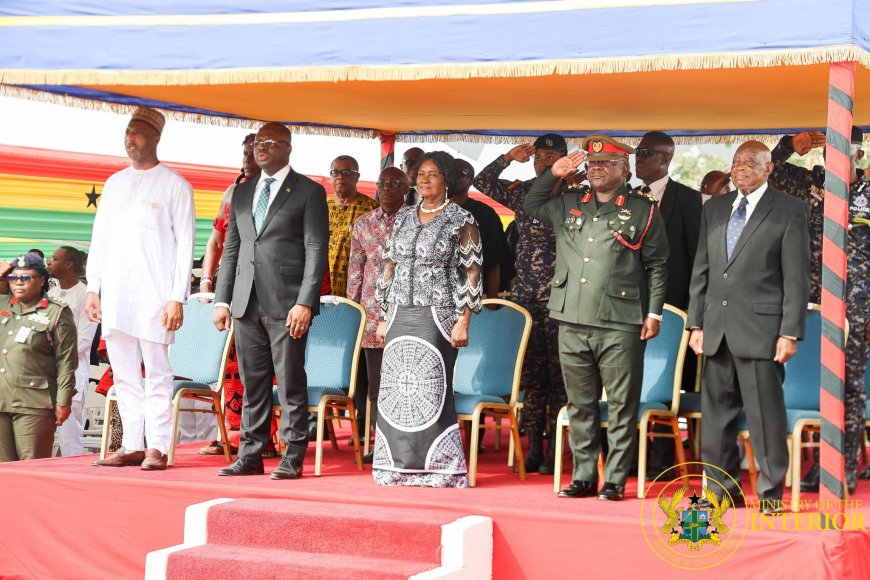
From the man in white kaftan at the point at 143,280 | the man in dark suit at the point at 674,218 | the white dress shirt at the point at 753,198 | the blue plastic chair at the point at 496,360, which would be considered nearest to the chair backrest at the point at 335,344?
the blue plastic chair at the point at 496,360

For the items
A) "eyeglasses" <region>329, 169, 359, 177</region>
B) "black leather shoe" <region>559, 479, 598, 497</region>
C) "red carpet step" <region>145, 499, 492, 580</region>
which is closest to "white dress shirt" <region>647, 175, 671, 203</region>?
"black leather shoe" <region>559, 479, 598, 497</region>

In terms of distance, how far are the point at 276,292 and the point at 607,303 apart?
1927 millimetres

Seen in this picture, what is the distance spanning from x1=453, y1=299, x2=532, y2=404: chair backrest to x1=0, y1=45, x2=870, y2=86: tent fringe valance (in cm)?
158

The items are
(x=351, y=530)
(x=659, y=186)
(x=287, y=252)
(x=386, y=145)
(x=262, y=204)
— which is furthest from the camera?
(x=386, y=145)

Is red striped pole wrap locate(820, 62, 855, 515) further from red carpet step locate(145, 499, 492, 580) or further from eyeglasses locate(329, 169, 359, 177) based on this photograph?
eyeglasses locate(329, 169, 359, 177)

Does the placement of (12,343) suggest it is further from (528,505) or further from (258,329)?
(528,505)

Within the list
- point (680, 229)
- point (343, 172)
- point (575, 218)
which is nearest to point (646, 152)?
point (680, 229)

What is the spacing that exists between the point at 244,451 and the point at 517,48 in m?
2.83

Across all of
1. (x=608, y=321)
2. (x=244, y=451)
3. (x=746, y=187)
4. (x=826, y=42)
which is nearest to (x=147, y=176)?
(x=244, y=451)

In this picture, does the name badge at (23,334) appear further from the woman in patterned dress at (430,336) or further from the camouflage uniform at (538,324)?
the camouflage uniform at (538,324)

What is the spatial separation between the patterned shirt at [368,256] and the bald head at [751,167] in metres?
2.60

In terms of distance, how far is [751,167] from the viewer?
5.66m

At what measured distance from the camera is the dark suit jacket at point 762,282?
5.49 meters

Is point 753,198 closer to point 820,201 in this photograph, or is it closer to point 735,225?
point 735,225
